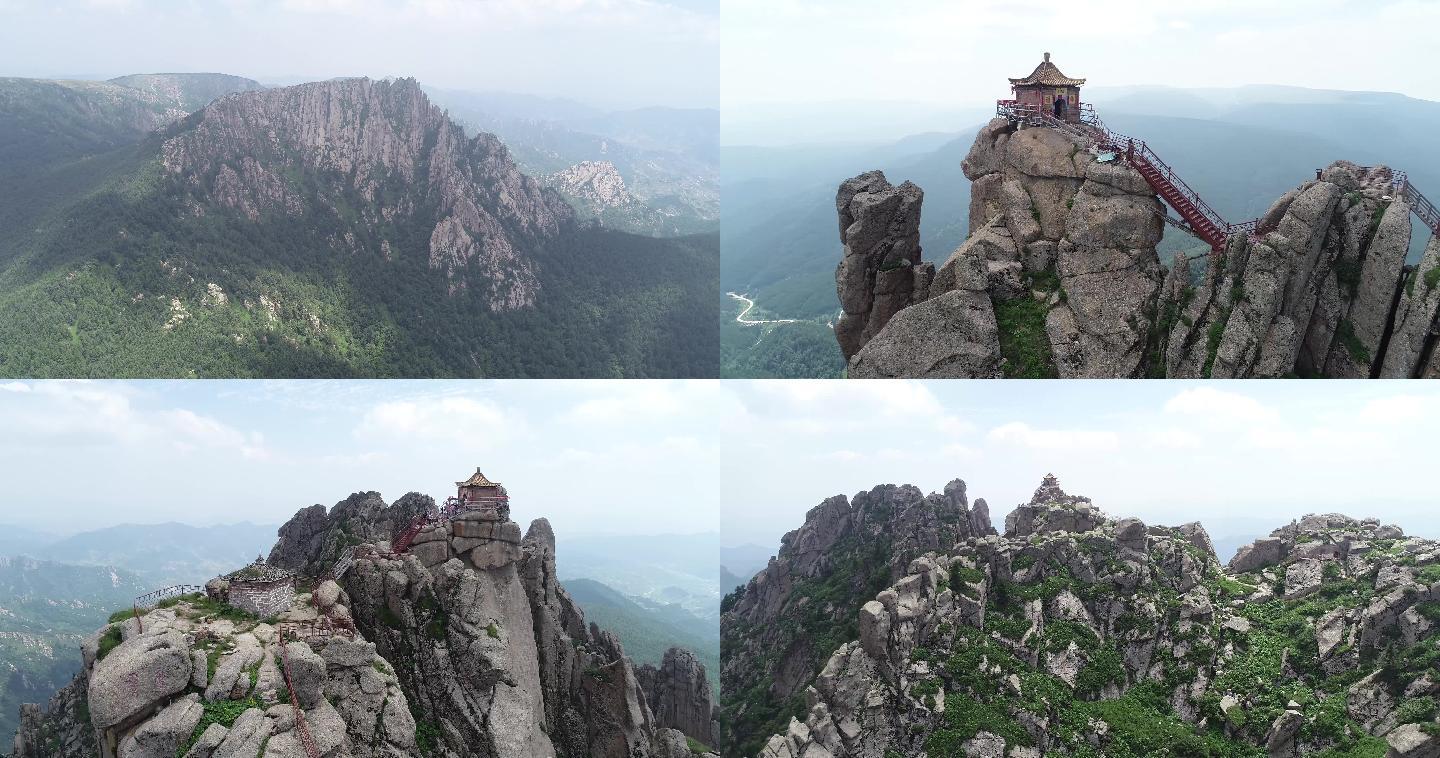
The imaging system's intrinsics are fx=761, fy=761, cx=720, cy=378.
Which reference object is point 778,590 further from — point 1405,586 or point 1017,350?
point 1405,586

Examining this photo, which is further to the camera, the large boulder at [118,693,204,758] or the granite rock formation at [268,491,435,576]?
the granite rock formation at [268,491,435,576]

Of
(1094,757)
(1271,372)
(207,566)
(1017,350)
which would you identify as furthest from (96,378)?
(207,566)

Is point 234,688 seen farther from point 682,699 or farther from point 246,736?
point 682,699

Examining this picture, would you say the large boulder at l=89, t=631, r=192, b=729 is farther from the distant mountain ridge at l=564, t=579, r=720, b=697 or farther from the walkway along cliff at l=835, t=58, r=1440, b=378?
the distant mountain ridge at l=564, t=579, r=720, b=697

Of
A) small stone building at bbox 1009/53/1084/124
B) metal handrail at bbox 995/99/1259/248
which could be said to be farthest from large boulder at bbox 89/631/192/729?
small stone building at bbox 1009/53/1084/124

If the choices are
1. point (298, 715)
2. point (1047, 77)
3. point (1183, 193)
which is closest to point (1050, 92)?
point (1047, 77)

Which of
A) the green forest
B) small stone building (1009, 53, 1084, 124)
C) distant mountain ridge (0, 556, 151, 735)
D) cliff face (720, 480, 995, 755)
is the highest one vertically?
small stone building (1009, 53, 1084, 124)
